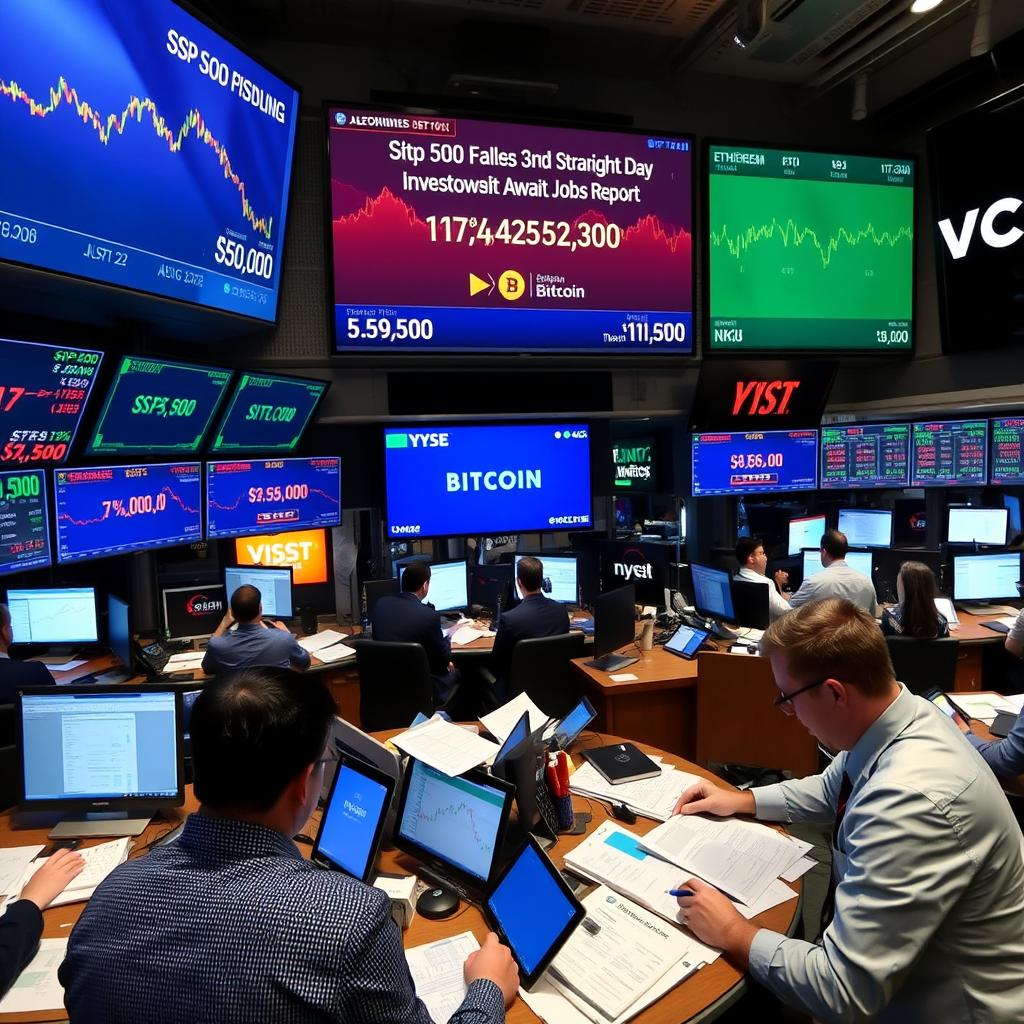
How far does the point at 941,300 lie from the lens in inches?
198

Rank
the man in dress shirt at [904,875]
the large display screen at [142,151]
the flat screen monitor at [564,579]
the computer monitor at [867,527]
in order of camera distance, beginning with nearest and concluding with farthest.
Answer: the man in dress shirt at [904,875]
the large display screen at [142,151]
the flat screen monitor at [564,579]
the computer monitor at [867,527]

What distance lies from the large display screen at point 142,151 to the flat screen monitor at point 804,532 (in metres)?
4.54

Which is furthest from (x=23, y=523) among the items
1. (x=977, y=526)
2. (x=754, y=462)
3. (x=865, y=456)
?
(x=977, y=526)

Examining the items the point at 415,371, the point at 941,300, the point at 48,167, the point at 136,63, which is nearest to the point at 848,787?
the point at 48,167

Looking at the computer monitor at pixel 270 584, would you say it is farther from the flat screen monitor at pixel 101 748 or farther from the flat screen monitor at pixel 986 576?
the flat screen monitor at pixel 986 576

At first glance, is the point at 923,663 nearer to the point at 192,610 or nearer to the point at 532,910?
the point at 532,910

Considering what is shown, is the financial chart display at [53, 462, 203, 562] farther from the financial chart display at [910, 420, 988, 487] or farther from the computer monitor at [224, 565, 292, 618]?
the financial chart display at [910, 420, 988, 487]

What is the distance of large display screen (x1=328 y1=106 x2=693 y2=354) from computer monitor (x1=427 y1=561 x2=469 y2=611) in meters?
1.54

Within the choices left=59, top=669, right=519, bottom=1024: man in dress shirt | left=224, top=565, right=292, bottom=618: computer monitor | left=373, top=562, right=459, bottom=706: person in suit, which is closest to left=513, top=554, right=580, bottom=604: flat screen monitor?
left=373, top=562, right=459, bottom=706: person in suit

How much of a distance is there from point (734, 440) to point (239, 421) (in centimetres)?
348

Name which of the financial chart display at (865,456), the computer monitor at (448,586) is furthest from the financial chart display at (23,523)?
the financial chart display at (865,456)

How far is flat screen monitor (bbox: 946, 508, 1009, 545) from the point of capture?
591 centimetres

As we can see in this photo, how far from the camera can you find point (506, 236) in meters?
4.59

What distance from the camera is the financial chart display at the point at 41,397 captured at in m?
3.16
